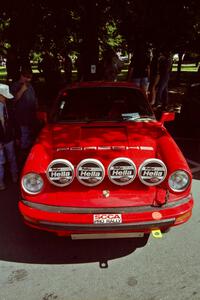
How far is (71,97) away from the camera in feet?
16.8

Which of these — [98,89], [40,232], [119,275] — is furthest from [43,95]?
[119,275]

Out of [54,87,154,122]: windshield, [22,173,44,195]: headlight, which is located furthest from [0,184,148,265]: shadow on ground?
[54,87,154,122]: windshield

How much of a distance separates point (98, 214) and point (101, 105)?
1938 millimetres

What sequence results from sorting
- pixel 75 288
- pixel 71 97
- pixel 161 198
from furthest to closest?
1. pixel 71 97
2. pixel 161 198
3. pixel 75 288

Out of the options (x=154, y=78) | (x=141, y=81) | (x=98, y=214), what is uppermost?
(x=98, y=214)

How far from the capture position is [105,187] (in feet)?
12.2

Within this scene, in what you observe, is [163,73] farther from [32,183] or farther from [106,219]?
[106,219]

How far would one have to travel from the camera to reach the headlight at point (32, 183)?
3705 mm

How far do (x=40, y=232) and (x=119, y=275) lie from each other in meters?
1.17

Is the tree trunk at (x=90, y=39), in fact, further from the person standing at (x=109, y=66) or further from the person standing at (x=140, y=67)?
the person standing at (x=109, y=66)

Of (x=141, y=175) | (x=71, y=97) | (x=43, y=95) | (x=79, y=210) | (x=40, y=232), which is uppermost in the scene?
(x=71, y=97)

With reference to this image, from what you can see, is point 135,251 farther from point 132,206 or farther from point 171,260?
point 132,206

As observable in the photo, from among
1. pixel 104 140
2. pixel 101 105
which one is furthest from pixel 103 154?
pixel 101 105

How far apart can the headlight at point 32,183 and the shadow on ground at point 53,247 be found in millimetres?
744
